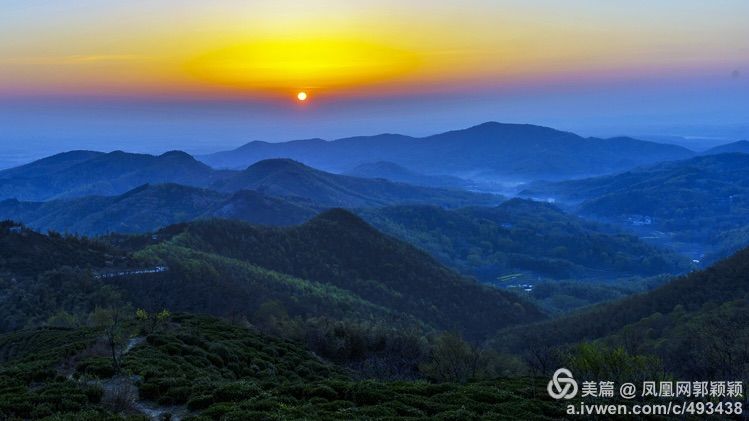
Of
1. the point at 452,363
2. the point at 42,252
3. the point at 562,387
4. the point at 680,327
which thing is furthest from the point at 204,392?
the point at 42,252

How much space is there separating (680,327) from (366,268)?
97.1 metres

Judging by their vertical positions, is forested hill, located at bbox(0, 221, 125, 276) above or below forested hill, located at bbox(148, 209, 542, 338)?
above

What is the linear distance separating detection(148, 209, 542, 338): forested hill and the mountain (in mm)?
23560

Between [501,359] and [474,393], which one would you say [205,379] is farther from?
[501,359]

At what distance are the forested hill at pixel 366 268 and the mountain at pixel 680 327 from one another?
23.6 metres

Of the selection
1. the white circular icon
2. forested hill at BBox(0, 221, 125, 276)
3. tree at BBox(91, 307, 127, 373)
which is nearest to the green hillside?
tree at BBox(91, 307, 127, 373)

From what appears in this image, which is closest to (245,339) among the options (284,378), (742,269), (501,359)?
(284,378)

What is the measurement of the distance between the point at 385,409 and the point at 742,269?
4594 inches

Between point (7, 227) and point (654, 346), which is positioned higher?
point (7, 227)

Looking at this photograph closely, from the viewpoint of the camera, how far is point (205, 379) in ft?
101

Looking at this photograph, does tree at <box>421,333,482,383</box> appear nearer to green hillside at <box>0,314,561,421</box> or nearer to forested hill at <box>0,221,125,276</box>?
green hillside at <box>0,314,561,421</box>

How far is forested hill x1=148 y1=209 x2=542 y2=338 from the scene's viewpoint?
145 m

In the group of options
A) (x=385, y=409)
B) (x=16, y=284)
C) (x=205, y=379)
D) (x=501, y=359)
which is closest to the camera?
(x=385, y=409)

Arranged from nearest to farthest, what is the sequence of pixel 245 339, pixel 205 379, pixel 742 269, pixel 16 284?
pixel 205 379 < pixel 245 339 < pixel 16 284 < pixel 742 269
